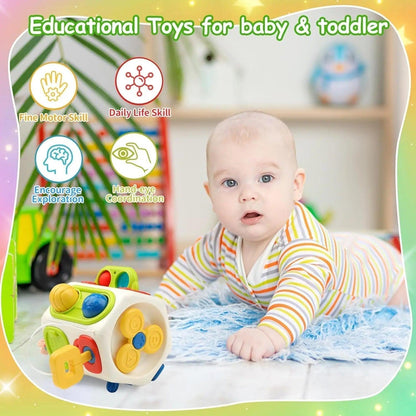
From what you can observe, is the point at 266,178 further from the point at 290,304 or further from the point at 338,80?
the point at 338,80

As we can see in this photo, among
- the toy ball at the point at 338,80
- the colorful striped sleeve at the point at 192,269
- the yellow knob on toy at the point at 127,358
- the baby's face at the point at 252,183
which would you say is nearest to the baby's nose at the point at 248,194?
the baby's face at the point at 252,183

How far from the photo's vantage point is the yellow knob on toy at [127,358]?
0.70 metres

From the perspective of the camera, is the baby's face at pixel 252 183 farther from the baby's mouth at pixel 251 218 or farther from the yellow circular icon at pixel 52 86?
the yellow circular icon at pixel 52 86

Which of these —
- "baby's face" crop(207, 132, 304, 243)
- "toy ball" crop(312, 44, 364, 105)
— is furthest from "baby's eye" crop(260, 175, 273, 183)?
"toy ball" crop(312, 44, 364, 105)

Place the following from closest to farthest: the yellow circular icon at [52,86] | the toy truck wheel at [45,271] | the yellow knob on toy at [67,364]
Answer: the yellow knob on toy at [67,364]
the yellow circular icon at [52,86]
the toy truck wheel at [45,271]

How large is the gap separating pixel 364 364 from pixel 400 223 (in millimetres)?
173

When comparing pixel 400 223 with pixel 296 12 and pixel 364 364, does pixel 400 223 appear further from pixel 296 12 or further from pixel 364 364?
pixel 296 12

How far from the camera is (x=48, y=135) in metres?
0.80

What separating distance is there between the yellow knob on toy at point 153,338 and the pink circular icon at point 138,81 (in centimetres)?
27

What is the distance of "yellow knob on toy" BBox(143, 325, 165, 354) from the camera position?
73 cm

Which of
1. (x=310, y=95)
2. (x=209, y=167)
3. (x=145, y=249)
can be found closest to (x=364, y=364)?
(x=209, y=167)

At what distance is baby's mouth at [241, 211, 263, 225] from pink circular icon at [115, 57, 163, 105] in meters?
0.18

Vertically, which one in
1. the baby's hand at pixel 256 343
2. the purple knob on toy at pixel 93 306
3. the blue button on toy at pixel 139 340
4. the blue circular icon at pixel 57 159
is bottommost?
the baby's hand at pixel 256 343

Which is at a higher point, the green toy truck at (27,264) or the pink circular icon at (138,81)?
the pink circular icon at (138,81)
